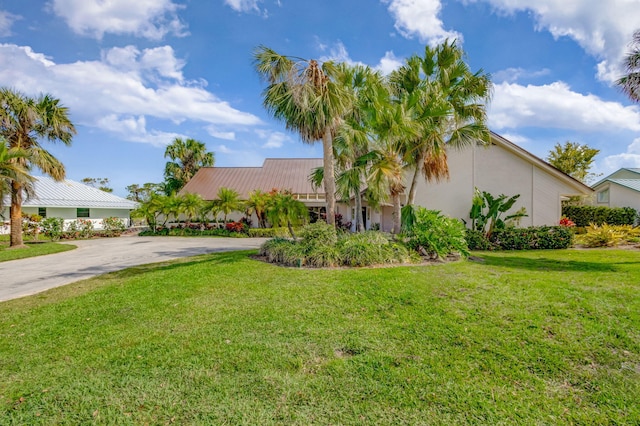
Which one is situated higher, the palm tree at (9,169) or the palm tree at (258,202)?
the palm tree at (9,169)

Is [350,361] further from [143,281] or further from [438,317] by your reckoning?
[143,281]

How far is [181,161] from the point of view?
33.1m

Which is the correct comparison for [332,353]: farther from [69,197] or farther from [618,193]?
[69,197]

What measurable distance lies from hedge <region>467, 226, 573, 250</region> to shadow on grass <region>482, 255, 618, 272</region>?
2.80 metres

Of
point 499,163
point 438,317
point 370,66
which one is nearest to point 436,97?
point 370,66

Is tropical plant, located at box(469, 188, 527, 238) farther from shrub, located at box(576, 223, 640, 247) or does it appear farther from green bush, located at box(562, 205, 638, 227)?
green bush, located at box(562, 205, 638, 227)

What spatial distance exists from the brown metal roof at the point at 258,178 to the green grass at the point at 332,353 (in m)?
21.8

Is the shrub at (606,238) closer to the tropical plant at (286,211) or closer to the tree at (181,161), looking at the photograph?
the tropical plant at (286,211)

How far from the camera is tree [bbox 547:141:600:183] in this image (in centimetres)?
2930

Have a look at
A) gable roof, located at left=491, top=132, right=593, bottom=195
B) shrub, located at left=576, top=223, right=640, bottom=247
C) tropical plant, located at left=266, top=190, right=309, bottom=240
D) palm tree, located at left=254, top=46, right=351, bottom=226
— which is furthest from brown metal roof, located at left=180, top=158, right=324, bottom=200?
shrub, located at left=576, top=223, right=640, bottom=247

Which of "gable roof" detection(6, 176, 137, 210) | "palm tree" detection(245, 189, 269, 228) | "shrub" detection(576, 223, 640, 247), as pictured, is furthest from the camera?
"gable roof" detection(6, 176, 137, 210)

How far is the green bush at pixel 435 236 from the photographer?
9.80m

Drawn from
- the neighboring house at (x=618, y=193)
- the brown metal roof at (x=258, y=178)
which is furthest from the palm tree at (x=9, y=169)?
the neighboring house at (x=618, y=193)

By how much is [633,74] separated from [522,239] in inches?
265
